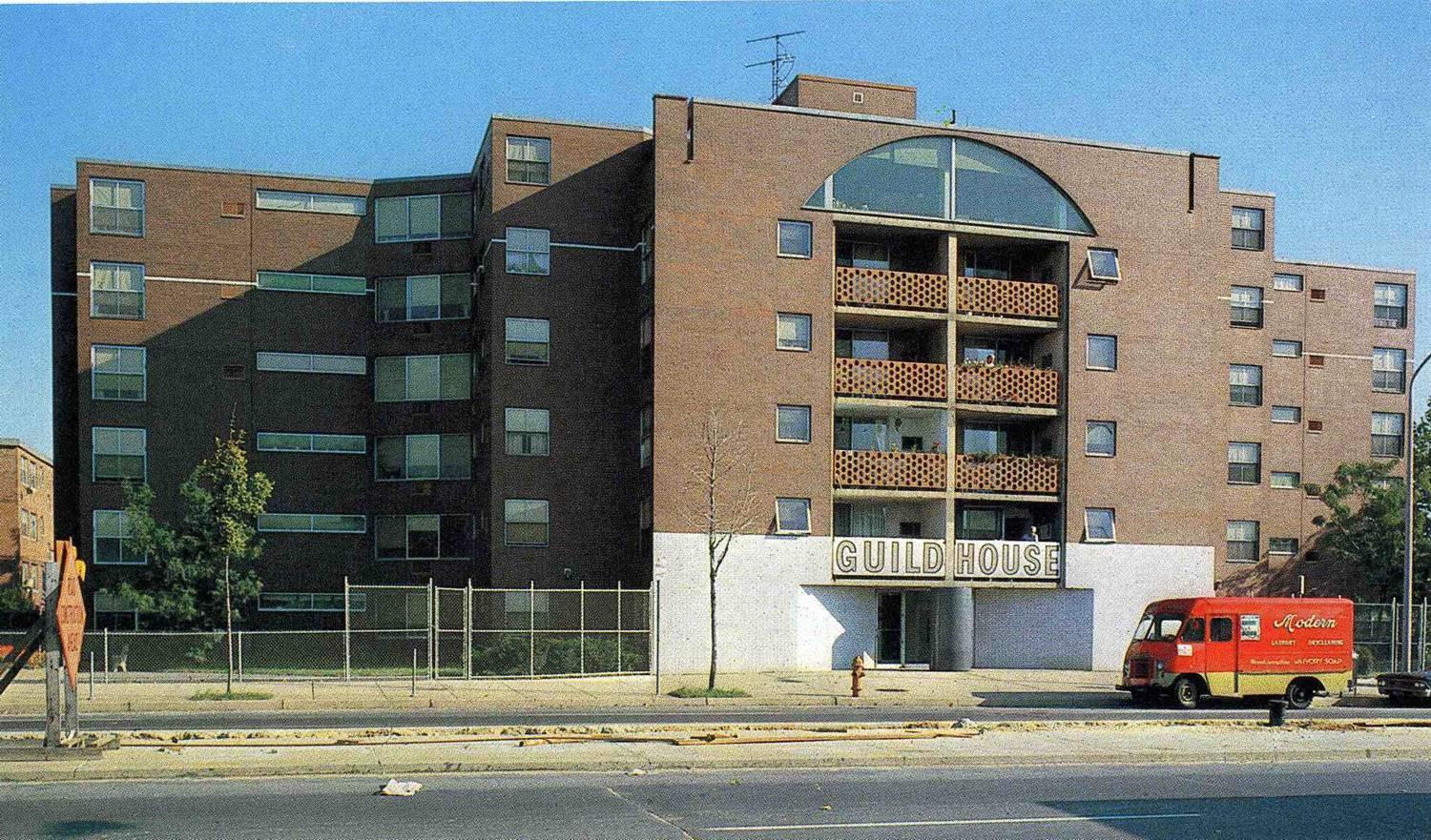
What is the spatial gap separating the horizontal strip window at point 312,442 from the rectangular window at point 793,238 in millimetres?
16784

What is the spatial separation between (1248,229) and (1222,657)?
88.8ft

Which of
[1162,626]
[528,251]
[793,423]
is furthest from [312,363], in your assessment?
[1162,626]

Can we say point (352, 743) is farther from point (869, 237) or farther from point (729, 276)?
point (869, 237)

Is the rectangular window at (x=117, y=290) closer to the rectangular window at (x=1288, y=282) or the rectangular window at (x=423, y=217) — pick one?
the rectangular window at (x=423, y=217)

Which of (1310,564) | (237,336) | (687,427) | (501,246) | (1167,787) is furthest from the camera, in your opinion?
(1310,564)

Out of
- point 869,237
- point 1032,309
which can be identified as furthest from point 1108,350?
point 869,237

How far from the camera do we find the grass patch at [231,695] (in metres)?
28.4

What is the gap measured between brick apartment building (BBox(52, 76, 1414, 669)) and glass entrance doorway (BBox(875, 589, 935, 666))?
0.10 metres

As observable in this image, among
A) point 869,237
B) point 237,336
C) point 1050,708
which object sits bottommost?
point 1050,708

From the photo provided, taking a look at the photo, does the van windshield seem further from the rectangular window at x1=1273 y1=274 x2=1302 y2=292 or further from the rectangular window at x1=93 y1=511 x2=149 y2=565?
the rectangular window at x1=93 y1=511 x2=149 y2=565

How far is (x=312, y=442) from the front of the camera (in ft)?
154

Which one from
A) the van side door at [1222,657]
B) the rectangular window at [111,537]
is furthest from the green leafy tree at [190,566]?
the van side door at [1222,657]

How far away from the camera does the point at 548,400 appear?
4191cm

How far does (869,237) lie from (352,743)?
87.7 ft
